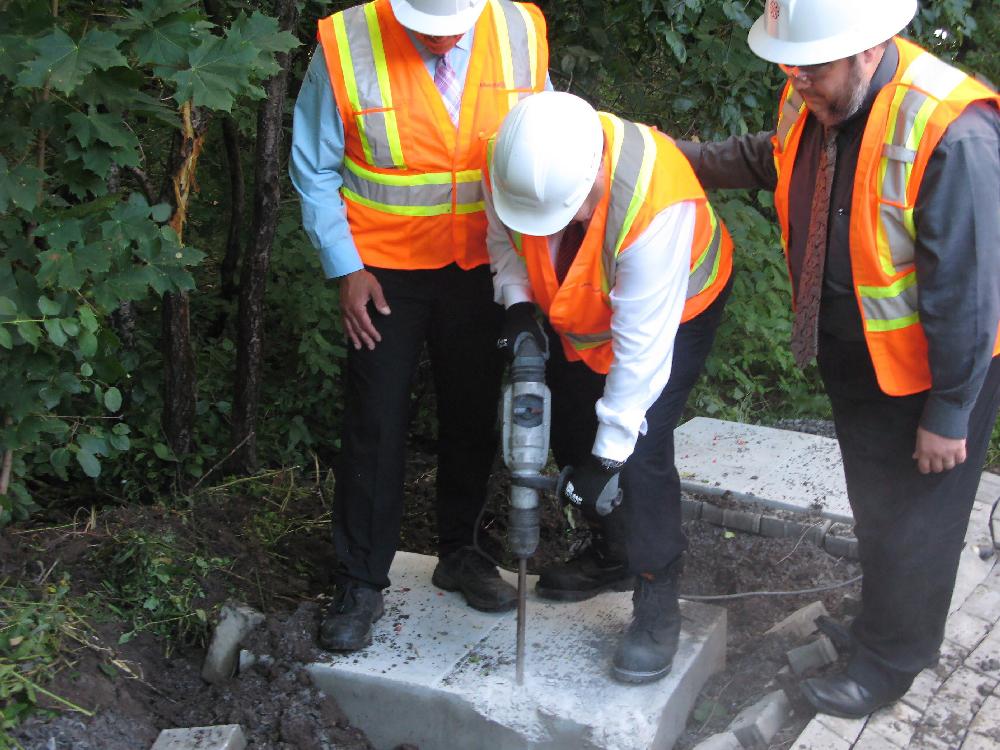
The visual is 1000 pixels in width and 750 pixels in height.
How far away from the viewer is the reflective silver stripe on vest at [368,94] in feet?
10.0

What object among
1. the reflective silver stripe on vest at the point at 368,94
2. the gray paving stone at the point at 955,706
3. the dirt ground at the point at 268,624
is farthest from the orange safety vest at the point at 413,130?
the gray paving stone at the point at 955,706

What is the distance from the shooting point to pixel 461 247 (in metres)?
3.21

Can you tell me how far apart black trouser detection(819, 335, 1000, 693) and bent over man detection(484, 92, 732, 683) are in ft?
1.54

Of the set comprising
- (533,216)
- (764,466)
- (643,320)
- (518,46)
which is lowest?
(764,466)

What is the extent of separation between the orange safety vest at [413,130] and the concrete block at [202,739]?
1.41 m

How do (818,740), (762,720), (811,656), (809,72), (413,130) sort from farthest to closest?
(811,656), (413,130), (762,720), (818,740), (809,72)

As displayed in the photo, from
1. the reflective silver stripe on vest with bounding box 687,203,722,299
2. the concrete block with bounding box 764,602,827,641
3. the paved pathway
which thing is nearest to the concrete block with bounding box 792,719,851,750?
the paved pathway

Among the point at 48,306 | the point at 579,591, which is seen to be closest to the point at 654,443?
the point at 579,591

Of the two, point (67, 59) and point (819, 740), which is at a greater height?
point (67, 59)

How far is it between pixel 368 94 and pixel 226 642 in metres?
1.74

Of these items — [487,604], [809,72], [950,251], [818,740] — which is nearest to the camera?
[950,251]

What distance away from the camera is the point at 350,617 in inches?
129

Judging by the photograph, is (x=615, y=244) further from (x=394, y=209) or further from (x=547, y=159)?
(x=394, y=209)

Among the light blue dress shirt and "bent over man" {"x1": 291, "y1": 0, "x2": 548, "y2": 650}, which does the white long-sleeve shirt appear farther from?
the light blue dress shirt
